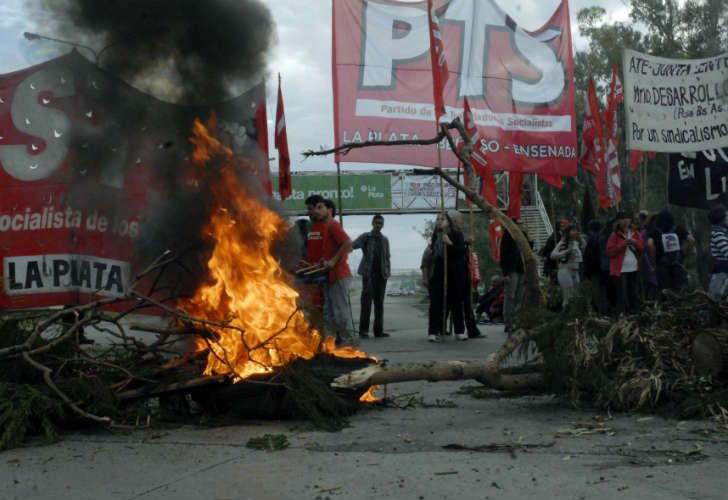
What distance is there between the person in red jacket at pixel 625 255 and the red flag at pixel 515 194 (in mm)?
2581

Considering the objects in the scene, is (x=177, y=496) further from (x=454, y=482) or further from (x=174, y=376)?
(x=174, y=376)

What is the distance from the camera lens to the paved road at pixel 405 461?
3.94m

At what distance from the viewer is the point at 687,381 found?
5855mm

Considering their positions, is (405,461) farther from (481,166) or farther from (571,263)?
(571,263)

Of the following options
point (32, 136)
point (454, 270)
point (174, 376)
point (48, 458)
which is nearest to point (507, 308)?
point (454, 270)

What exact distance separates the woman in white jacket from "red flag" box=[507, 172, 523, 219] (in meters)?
1.23

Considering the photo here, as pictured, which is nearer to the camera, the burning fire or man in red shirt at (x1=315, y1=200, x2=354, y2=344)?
the burning fire

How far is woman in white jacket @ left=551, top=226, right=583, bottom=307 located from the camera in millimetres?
13227

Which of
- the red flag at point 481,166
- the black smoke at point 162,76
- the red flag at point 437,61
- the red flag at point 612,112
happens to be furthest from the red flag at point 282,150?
the red flag at point 612,112

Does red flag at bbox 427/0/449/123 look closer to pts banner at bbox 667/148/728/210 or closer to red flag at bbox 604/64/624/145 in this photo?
pts banner at bbox 667/148/728/210

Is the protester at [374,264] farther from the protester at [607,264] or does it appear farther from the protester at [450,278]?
the protester at [607,264]

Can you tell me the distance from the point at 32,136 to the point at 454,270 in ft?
20.0

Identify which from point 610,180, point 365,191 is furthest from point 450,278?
point 365,191

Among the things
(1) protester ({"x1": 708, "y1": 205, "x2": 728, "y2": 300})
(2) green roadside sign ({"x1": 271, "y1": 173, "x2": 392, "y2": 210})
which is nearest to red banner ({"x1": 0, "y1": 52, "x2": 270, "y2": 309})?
(1) protester ({"x1": 708, "y1": 205, "x2": 728, "y2": 300})
